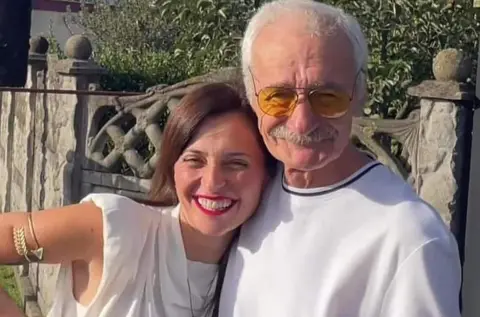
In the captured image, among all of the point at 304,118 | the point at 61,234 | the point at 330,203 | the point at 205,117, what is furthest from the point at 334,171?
the point at 61,234

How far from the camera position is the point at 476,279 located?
4020mm

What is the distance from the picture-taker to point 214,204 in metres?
2.54

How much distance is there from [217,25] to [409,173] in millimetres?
2568

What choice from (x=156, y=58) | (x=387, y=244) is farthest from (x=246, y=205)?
(x=156, y=58)

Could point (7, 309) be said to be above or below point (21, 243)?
below

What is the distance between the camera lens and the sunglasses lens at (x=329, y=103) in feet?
7.50

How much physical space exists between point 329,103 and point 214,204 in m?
0.44

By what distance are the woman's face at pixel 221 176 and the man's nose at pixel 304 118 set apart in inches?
11.1

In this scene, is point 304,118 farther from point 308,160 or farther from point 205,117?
point 205,117

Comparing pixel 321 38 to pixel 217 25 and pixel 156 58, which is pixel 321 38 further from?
pixel 156 58

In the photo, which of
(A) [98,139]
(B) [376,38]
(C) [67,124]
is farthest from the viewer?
(C) [67,124]

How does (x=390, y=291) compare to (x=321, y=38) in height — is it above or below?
below

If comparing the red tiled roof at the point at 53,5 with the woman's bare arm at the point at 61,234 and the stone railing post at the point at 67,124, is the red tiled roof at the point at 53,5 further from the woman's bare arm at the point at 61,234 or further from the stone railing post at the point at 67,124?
the woman's bare arm at the point at 61,234

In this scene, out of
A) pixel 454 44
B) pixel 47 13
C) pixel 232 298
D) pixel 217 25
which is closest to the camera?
pixel 232 298
